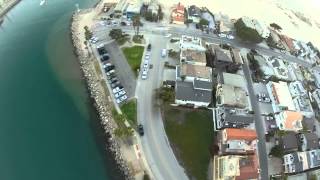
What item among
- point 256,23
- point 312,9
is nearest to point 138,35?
point 256,23

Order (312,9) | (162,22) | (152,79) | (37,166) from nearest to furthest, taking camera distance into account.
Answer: (37,166)
(152,79)
(162,22)
(312,9)

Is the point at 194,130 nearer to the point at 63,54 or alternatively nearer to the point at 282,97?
the point at 282,97

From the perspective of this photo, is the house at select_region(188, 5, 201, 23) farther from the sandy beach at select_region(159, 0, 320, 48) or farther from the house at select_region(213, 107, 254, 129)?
the house at select_region(213, 107, 254, 129)

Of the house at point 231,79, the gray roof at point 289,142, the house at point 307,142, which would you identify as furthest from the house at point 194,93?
the house at point 307,142

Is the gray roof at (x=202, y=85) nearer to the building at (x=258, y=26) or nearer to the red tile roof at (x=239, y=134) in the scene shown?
the red tile roof at (x=239, y=134)

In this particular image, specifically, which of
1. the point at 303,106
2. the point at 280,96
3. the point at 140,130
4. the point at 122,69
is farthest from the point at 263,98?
the point at 122,69

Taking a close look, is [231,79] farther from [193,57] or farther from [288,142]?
[288,142]

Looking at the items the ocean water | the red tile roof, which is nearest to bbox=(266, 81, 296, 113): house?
the red tile roof
